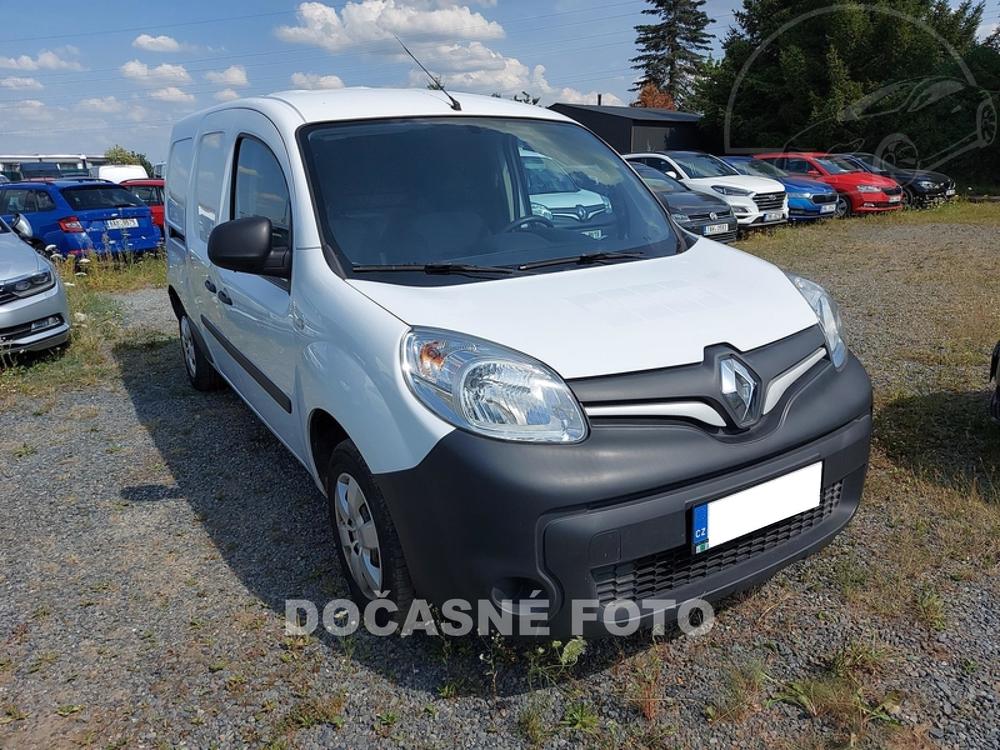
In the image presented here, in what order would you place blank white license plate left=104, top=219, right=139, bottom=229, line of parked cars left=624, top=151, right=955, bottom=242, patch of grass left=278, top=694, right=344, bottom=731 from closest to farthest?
patch of grass left=278, top=694, right=344, bottom=731, blank white license plate left=104, top=219, right=139, bottom=229, line of parked cars left=624, top=151, right=955, bottom=242

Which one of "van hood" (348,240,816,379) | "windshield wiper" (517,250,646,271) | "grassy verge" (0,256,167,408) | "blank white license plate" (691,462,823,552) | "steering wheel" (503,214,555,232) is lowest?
"grassy verge" (0,256,167,408)

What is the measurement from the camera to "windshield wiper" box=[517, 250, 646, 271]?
8.66ft

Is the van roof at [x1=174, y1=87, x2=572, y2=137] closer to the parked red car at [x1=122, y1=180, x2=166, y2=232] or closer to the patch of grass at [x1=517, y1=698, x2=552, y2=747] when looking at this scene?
the patch of grass at [x1=517, y1=698, x2=552, y2=747]

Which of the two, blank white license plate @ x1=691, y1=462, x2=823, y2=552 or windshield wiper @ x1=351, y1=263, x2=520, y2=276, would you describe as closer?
blank white license plate @ x1=691, y1=462, x2=823, y2=552

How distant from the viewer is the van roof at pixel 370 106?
301cm

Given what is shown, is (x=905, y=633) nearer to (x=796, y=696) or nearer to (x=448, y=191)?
(x=796, y=696)

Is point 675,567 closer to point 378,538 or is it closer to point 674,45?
point 378,538

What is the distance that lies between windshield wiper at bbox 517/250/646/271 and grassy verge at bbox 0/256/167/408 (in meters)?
4.41

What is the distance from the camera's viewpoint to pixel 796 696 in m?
2.14

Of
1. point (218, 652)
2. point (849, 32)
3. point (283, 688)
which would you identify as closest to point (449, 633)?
point (283, 688)

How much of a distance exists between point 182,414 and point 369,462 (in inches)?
125

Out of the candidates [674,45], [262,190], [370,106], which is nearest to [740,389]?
[370,106]

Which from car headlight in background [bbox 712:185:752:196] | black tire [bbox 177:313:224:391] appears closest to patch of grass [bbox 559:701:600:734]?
black tire [bbox 177:313:224:391]

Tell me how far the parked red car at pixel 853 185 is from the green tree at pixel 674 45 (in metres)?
40.9
